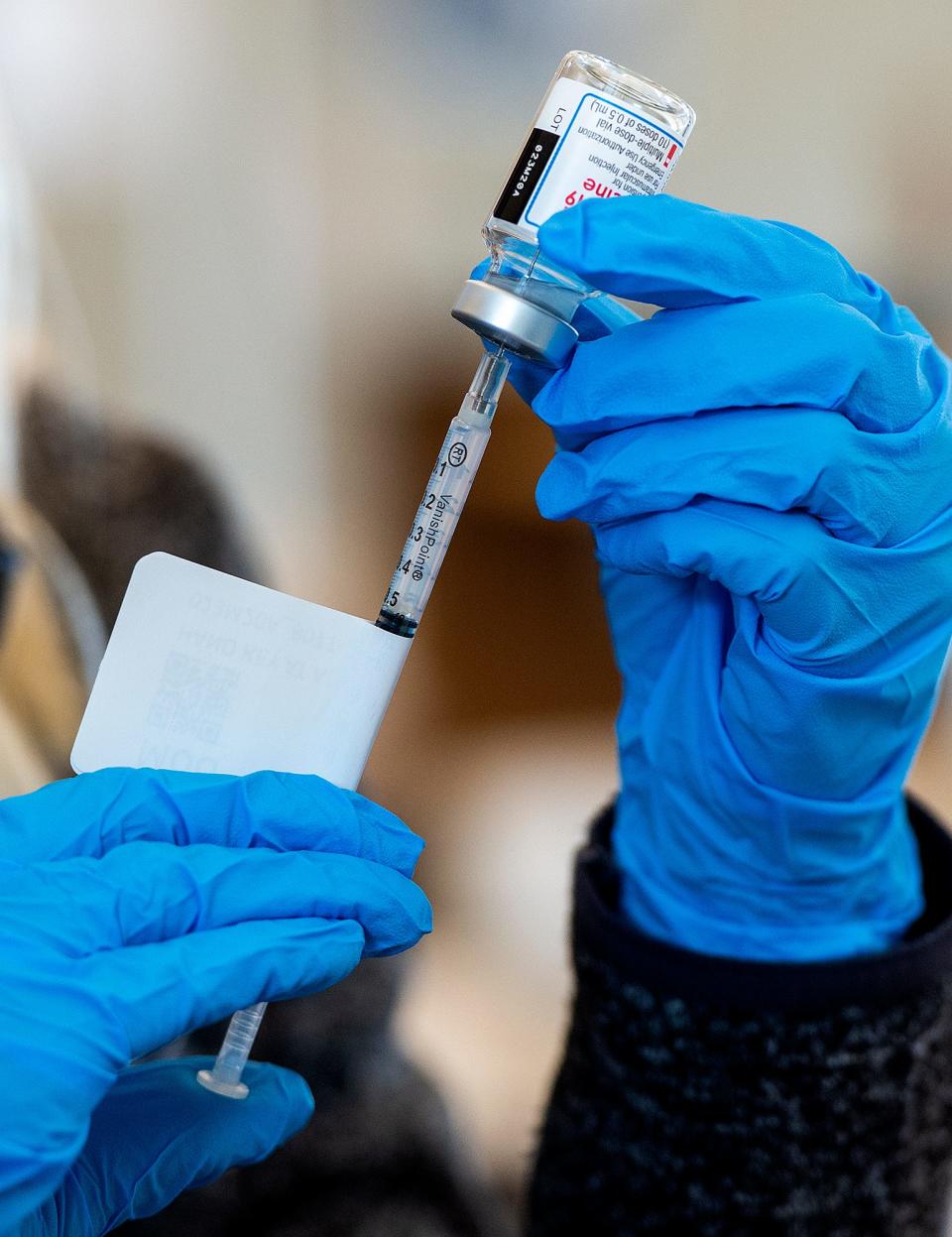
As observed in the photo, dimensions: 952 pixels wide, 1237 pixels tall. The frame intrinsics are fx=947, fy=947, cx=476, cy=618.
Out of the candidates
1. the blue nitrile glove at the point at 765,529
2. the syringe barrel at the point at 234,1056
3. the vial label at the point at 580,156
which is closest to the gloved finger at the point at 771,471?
the blue nitrile glove at the point at 765,529

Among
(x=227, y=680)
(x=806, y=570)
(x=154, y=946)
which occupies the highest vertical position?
(x=806, y=570)

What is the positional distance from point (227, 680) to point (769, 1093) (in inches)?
17.2

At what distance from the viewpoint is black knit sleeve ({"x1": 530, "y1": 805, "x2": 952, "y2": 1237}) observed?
612 millimetres

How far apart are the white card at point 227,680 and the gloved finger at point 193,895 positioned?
7 cm

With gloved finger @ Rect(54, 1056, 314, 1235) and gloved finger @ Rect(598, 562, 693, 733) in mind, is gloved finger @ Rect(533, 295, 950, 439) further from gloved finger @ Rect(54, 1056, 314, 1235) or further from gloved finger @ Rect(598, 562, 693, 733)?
gloved finger @ Rect(54, 1056, 314, 1235)

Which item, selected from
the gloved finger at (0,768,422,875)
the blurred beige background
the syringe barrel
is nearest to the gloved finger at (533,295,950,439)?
the gloved finger at (0,768,422,875)

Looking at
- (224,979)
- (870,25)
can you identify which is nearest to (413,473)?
(870,25)

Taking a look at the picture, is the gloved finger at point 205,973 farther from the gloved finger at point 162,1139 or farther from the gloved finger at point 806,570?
the gloved finger at point 806,570

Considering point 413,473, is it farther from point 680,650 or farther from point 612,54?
point 680,650

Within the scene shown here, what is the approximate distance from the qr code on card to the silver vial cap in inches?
9.9

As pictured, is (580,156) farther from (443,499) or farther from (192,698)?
(192,698)

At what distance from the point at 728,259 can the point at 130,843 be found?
0.47 meters

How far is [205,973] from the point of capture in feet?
1.62

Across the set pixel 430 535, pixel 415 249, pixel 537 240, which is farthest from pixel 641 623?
pixel 415 249
